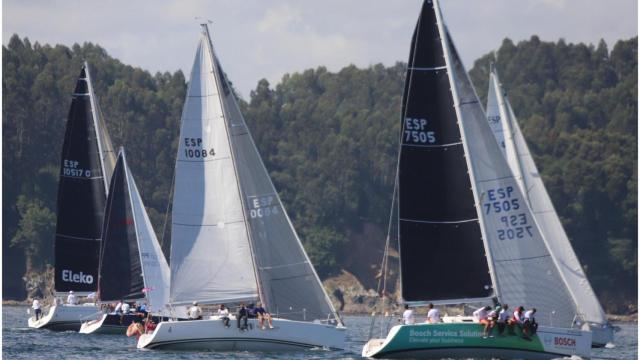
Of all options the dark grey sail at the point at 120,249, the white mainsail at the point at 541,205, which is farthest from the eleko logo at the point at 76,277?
the white mainsail at the point at 541,205

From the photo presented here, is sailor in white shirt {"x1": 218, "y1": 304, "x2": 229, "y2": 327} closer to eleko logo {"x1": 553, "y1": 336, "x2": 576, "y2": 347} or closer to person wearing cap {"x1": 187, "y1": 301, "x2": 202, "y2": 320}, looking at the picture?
person wearing cap {"x1": 187, "y1": 301, "x2": 202, "y2": 320}

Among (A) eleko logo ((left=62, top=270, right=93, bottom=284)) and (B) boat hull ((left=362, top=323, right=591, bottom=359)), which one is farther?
(A) eleko logo ((left=62, top=270, right=93, bottom=284))

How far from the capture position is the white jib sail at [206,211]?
39094 mm

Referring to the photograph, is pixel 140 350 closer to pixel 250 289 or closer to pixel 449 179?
pixel 250 289

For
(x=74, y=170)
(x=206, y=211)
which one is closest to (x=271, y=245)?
(x=206, y=211)

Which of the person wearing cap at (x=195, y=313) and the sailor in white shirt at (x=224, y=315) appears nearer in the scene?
the sailor in white shirt at (x=224, y=315)

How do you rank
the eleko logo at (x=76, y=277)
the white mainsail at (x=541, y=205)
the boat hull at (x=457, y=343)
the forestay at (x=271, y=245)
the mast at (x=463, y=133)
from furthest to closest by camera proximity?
1. the eleko logo at (x=76, y=277)
2. the white mainsail at (x=541, y=205)
3. the forestay at (x=271, y=245)
4. the mast at (x=463, y=133)
5. the boat hull at (x=457, y=343)

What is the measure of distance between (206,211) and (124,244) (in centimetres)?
964

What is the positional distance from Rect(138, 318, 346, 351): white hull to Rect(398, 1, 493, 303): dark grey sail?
4371mm

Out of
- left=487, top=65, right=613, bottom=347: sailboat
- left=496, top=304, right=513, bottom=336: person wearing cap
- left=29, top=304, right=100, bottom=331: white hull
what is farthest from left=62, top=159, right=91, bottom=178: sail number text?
left=496, top=304, right=513, bottom=336: person wearing cap

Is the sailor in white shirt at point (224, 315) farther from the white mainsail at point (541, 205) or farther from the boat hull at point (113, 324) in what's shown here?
the white mainsail at point (541, 205)

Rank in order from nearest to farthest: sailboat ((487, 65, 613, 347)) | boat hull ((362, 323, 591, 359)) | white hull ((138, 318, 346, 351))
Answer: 1. boat hull ((362, 323, 591, 359))
2. white hull ((138, 318, 346, 351))
3. sailboat ((487, 65, 613, 347))

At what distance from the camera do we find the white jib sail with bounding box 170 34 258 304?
39094 mm

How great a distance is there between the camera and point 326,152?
346 feet
